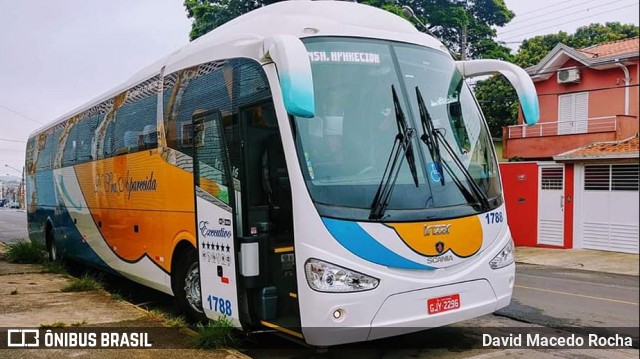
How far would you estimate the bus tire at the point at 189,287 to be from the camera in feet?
21.0

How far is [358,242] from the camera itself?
14.8 ft

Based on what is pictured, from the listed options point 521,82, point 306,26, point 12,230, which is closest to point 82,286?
point 306,26

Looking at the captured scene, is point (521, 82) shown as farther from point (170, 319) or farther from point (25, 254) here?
point (25, 254)

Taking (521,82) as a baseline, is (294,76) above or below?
below

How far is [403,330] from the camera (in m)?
4.66

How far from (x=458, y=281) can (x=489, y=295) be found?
45 cm

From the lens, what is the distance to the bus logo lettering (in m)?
5.45

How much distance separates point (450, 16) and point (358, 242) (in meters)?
5.52

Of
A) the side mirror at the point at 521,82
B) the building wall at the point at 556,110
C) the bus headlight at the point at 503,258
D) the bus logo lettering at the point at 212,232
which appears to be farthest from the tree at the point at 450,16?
the bus logo lettering at the point at 212,232

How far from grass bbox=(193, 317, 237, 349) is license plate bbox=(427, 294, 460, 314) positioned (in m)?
1.95

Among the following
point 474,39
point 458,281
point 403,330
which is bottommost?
point 403,330

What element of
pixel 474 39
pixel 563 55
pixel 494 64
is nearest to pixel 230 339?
pixel 494 64

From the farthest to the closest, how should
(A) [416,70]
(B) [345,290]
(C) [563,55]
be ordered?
(C) [563,55]
(A) [416,70]
(B) [345,290]

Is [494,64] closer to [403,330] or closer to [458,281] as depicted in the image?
[458,281]
